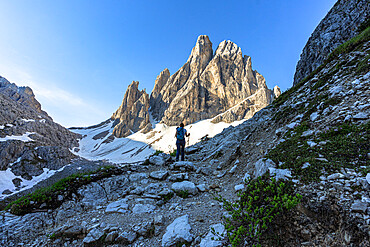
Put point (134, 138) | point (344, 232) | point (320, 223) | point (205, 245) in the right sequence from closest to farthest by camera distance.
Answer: point (344, 232)
point (320, 223)
point (205, 245)
point (134, 138)

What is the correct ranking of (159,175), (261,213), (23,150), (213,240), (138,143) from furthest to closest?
(138,143) < (23,150) < (159,175) < (213,240) < (261,213)

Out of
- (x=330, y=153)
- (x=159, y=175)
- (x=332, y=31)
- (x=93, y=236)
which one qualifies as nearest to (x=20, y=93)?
(x=159, y=175)

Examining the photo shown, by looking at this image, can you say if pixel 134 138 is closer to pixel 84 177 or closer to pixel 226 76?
pixel 226 76

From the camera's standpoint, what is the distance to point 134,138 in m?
145

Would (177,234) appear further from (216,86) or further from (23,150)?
(216,86)

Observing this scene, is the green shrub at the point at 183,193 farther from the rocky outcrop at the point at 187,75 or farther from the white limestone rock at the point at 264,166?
the rocky outcrop at the point at 187,75

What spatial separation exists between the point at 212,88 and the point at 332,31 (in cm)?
12167

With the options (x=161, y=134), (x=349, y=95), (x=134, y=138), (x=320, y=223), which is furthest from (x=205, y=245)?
(x=134, y=138)

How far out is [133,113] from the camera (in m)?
165

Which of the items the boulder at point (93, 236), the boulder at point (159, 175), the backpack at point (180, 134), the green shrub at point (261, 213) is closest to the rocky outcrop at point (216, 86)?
the backpack at point (180, 134)

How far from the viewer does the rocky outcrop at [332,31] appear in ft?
52.0

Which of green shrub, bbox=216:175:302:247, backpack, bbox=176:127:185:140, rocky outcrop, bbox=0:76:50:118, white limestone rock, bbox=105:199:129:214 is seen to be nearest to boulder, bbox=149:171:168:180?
white limestone rock, bbox=105:199:129:214

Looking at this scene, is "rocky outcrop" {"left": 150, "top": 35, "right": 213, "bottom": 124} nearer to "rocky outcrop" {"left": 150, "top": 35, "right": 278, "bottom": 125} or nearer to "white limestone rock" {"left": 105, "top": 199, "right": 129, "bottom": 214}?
"rocky outcrop" {"left": 150, "top": 35, "right": 278, "bottom": 125}

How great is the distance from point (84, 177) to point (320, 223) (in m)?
8.95
